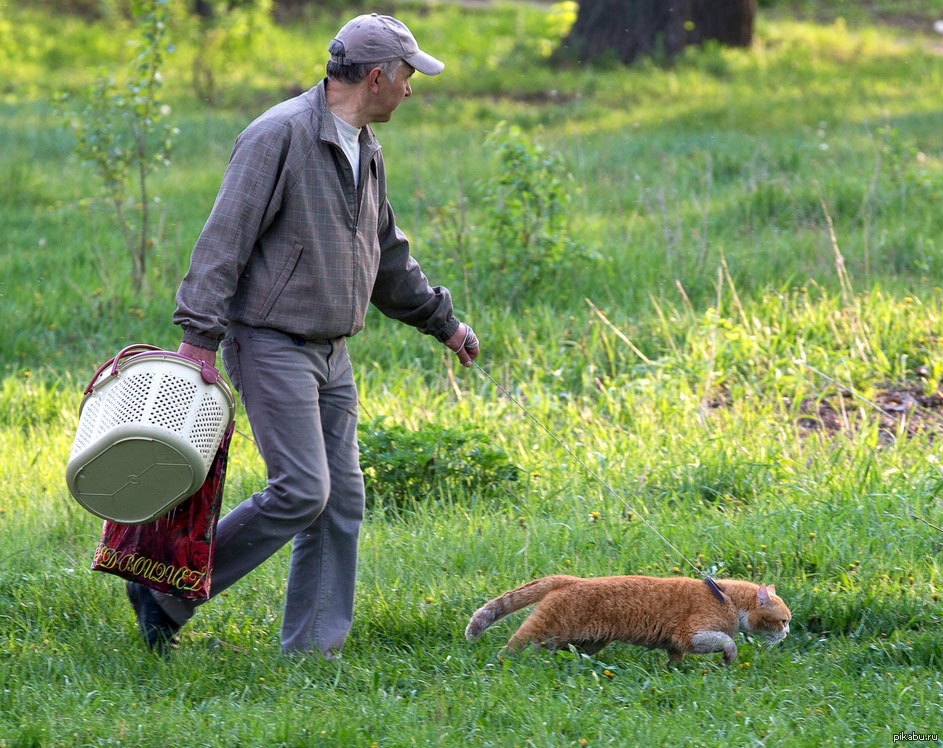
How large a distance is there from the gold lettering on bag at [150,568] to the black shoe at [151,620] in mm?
211

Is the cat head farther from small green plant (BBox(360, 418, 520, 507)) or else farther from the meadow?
small green plant (BBox(360, 418, 520, 507))

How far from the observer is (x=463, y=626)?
4043 mm

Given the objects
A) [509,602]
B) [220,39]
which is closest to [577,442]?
[509,602]

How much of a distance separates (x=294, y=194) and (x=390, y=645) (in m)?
1.64

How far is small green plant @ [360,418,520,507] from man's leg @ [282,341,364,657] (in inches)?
49.6

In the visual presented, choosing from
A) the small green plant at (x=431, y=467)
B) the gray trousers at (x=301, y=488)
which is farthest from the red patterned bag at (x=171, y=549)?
the small green plant at (x=431, y=467)

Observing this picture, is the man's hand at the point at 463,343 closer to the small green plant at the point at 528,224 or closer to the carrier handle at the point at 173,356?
the carrier handle at the point at 173,356

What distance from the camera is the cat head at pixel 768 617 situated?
12.3ft

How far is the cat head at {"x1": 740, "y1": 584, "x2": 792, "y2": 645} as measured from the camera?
147 inches

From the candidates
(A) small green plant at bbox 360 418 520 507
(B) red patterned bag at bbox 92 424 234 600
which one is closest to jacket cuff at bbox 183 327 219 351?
(B) red patterned bag at bbox 92 424 234 600

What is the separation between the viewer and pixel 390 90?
362 centimetres

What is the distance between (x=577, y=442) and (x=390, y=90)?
8.04ft

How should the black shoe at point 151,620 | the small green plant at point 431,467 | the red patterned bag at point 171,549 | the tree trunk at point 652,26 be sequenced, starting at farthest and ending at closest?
the tree trunk at point 652,26 → the small green plant at point 431,467 → the black shoe at point 151,620 → the red patterned bag at point 171,549

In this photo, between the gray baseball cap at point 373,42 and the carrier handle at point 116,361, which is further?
the gray baseball cap at point 373,42
